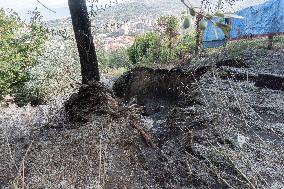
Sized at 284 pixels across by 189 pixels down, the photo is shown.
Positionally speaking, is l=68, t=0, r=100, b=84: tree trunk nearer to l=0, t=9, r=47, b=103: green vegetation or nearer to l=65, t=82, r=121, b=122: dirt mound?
l=65, t=82, r=121, b=122: dirt mound

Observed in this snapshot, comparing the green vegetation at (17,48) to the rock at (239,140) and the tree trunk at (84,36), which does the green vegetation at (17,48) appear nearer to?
the tree trunk at (84,36)

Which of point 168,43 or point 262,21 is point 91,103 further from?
point 168,43

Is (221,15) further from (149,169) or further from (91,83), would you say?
(91,83)

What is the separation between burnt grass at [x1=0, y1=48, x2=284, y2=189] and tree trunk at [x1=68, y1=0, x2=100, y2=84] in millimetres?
1021

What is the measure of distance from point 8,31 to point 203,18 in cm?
1795

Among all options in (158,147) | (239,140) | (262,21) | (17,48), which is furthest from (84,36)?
(17,48)

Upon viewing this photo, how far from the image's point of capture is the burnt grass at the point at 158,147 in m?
3.08

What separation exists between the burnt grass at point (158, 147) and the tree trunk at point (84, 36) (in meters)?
1.02

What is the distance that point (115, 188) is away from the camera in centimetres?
328

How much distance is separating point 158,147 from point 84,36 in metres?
2.55

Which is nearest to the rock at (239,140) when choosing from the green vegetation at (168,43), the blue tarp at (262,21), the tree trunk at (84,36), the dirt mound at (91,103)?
the dirt mound at (91,103)

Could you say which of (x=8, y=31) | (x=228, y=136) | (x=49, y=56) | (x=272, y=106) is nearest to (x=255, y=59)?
(x=272, y=106)

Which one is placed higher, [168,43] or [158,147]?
[158,147]

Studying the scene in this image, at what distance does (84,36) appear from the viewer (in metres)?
6.27
